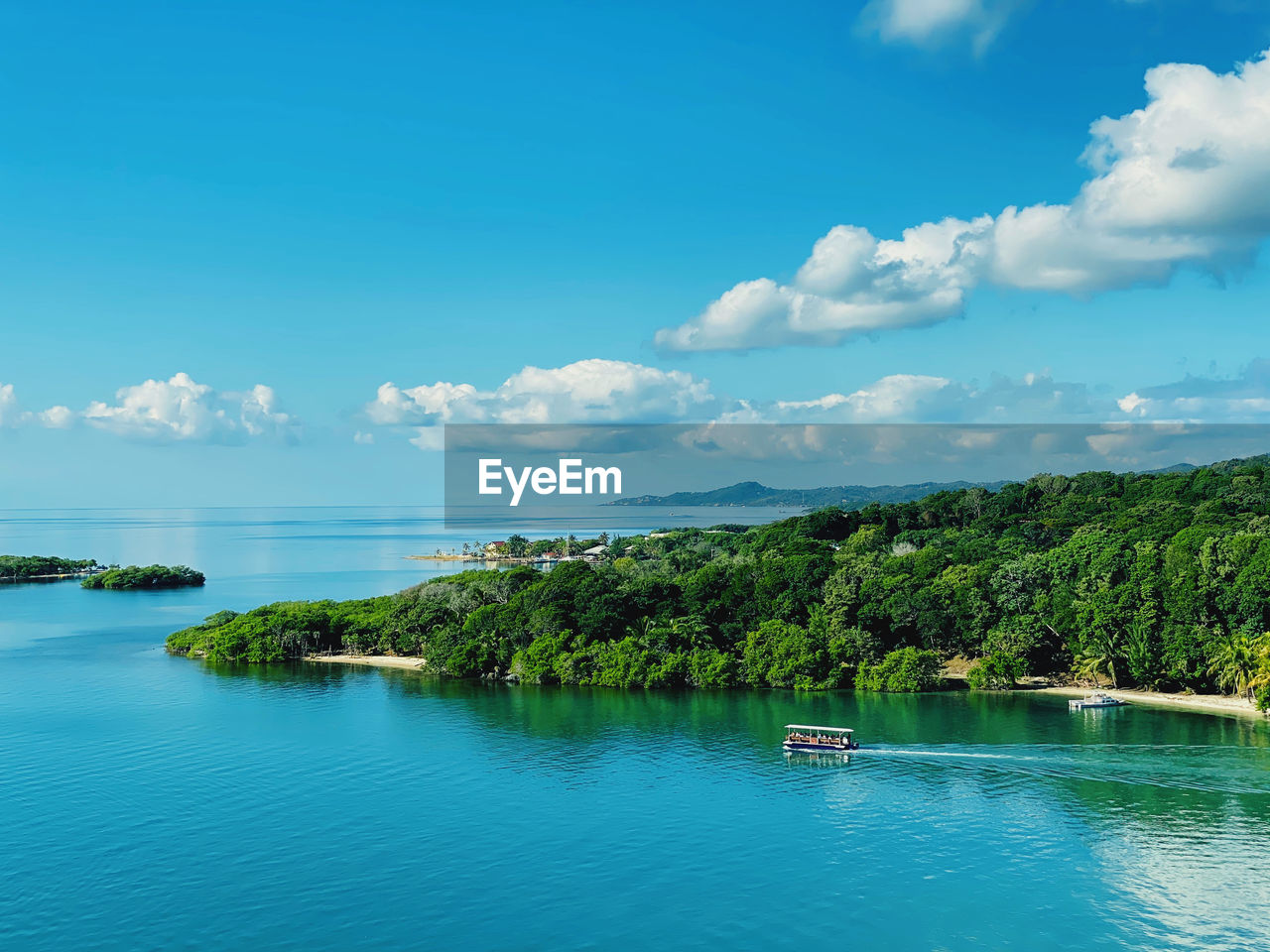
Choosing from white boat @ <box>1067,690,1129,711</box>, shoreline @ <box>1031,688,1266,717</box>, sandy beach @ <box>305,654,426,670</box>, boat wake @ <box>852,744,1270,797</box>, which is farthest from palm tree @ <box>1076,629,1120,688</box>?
sandy beach @ <box>305,654,426,670</box>

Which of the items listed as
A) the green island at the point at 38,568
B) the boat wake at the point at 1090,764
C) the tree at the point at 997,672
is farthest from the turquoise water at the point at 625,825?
the green island at the point at 38,568

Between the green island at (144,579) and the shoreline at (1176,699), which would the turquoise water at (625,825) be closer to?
the shoreline at (1176,699)

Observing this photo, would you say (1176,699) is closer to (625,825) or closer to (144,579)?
(625,825)

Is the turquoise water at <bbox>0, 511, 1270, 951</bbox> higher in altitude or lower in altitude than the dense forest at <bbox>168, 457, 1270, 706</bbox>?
lower

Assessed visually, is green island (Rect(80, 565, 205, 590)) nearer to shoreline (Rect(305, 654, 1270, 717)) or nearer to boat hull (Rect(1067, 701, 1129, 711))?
shoreline (Rect(305, 654, 1270, 717))

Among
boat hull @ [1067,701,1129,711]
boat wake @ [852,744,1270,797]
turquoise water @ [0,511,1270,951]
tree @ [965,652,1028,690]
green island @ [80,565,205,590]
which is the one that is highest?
green island @ [80,565,205,590]
